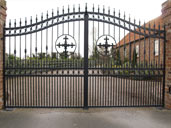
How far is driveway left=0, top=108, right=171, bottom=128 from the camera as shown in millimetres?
2922

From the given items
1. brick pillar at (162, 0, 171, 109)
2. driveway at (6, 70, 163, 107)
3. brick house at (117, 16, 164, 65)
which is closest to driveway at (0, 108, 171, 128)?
driveway at (6, 70, 163, 107)

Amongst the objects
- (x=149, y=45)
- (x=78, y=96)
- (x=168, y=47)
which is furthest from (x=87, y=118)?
(x=168, y=47)

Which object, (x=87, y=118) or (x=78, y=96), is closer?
(x=87, y=118)

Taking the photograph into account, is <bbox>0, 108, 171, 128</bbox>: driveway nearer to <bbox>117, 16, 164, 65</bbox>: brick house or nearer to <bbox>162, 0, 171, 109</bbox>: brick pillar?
<bbox>162, 0, 171, 109</bbox>: brick pillar

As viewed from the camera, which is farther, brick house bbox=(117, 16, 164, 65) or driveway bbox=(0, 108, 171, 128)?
brick house bbox=(117, 16, 164, 65)

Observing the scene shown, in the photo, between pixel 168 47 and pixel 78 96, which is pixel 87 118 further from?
pixel 168 47

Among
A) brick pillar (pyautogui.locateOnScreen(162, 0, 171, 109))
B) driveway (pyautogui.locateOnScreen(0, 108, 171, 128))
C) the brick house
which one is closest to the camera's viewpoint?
driveway (pyautogui.locateOnScreen(0, 108, 171, 128))

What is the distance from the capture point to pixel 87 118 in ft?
10.6

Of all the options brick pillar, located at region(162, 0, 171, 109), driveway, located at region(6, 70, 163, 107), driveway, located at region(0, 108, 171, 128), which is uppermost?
brick pillar, located at region(162, 0, 171, 109)

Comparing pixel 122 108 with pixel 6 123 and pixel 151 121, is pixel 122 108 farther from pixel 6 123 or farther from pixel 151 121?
pixel 6 123

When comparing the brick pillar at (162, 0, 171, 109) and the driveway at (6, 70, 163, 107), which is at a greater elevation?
the brick pillar at (162, 0, 171, 109)

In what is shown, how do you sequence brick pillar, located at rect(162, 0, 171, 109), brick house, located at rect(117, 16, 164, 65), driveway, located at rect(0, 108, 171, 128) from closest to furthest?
1. driveway, located at rect(0, 108, 171, 128)
2. brick pillar, located at rect(162, 0, 171, 109)
3. brick house, located at rect(117, 16, 164, 65)

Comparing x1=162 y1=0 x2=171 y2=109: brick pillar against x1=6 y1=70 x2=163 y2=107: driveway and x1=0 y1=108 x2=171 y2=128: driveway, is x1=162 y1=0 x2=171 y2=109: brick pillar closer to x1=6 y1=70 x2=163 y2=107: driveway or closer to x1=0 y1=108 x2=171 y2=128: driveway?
x1=6 y1=70 x2=163 y2=107: driveway

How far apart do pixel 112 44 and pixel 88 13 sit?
1242 millimetres
